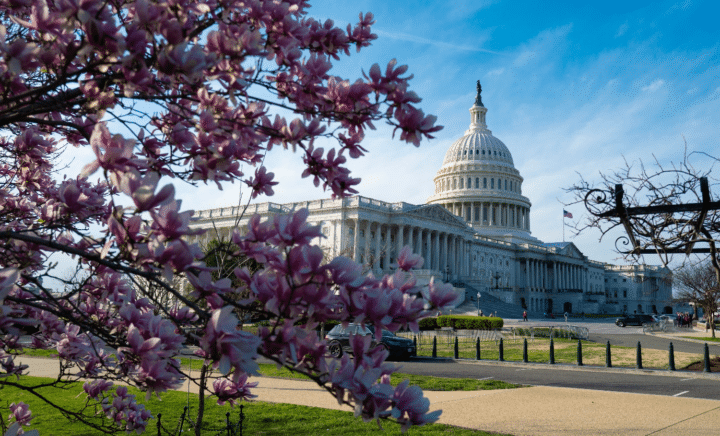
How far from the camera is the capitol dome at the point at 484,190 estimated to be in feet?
387

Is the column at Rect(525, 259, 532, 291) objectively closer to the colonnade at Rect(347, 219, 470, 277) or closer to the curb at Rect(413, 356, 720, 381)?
the colonnade at Rect(347, 219, 470, 277)

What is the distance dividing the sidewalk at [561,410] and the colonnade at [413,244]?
5642cm

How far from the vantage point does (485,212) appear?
11969cm

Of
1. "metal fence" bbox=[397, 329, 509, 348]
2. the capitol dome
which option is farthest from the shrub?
the capitol dome

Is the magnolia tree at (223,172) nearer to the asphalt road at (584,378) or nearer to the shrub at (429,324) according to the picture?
the asphalt road at (584,378)

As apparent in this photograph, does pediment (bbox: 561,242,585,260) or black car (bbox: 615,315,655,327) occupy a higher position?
pediment (bbox: 561,242,585,260)

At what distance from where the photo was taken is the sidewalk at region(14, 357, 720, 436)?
955 cm

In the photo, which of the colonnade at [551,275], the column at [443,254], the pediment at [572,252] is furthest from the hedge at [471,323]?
the pediment at [572,252]

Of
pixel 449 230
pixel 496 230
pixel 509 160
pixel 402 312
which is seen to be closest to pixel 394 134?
pixel 402 312

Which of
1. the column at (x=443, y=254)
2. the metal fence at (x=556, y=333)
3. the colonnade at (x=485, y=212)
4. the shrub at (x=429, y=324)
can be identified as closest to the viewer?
the metal fence at (x=556, y=333)

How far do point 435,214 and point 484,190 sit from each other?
35.1 metres

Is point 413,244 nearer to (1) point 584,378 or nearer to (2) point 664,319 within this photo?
(2) point 664,319

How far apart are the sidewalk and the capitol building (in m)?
57.4

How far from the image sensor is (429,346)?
31.4 meters
